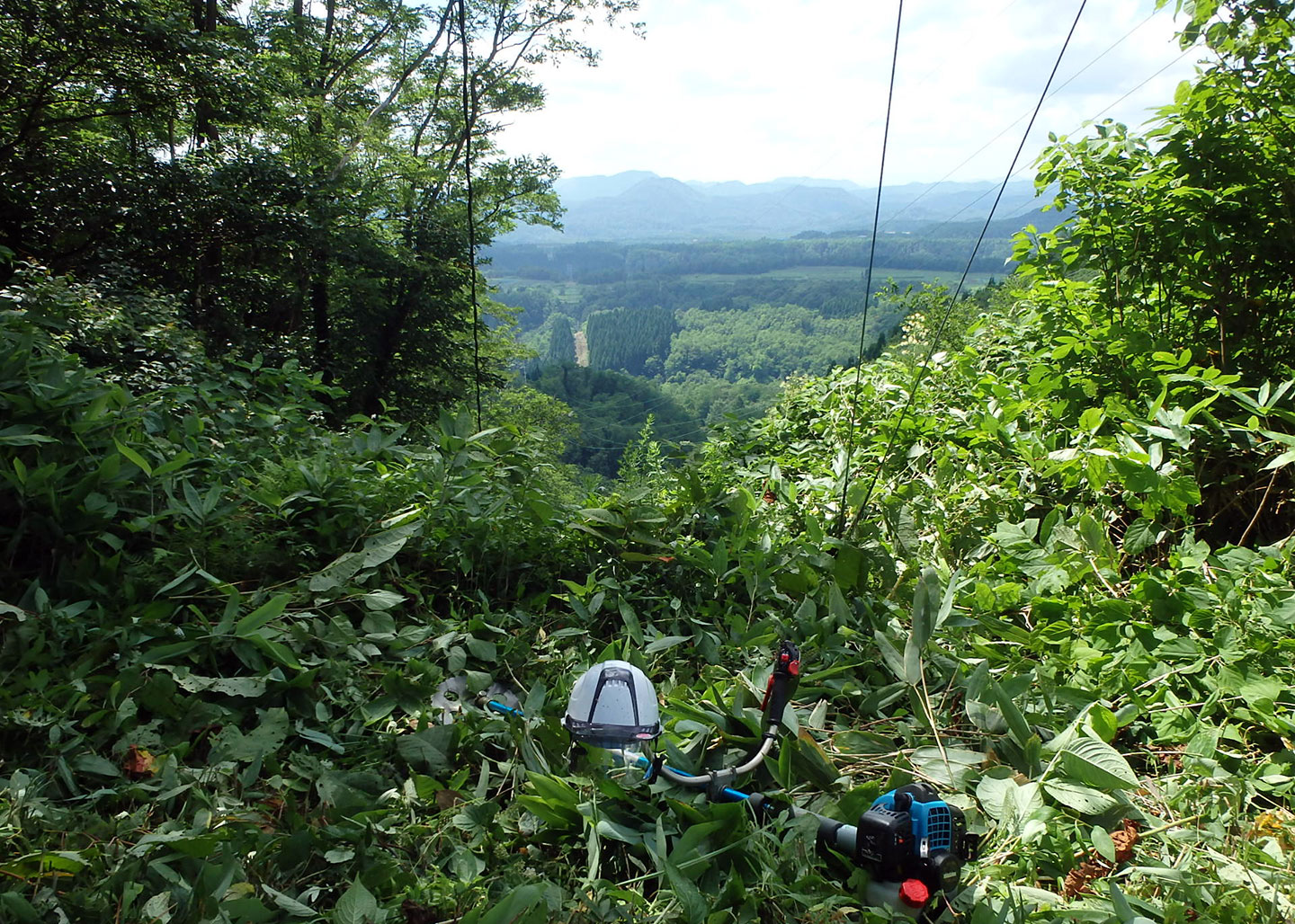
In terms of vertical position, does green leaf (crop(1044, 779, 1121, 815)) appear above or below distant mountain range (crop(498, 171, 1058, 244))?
below

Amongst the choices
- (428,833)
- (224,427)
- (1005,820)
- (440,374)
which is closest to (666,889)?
(428,833)

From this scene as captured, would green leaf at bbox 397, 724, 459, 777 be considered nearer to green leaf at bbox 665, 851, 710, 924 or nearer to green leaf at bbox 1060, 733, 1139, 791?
green leaf at bbox 665, 851, 710, 924

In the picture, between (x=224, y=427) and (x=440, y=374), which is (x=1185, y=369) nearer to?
(x=224, y=427)

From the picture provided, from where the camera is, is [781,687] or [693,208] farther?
[693,208]

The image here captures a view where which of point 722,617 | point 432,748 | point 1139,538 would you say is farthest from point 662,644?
point 1139,538

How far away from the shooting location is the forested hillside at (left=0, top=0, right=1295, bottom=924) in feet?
3.76

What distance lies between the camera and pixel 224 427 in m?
2.25

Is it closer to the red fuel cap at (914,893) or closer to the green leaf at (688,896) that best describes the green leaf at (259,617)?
the green leaf at (688,896)

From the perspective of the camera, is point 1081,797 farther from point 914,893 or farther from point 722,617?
point 722,617

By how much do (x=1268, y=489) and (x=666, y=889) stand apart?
2008 millimetres

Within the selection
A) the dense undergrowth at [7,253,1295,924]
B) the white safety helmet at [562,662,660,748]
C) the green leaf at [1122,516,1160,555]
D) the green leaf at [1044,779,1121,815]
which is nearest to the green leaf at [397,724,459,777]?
the dense undergrowth at [7,253,1295,924]

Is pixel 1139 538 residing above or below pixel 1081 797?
above

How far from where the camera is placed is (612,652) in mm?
1705

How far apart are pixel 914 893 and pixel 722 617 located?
987mm
